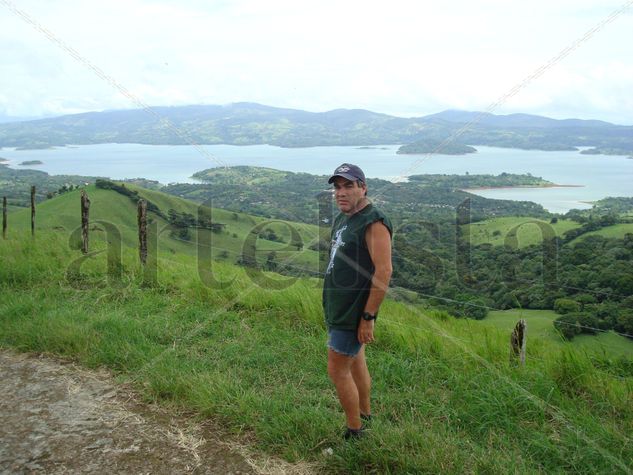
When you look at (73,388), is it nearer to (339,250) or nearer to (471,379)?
→ (339,250)

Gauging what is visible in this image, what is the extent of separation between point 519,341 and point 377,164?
5314 centimetres

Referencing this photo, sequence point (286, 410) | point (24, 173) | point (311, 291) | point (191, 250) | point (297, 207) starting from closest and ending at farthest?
Answer: point (286, 410) < point (311, 291) < point (297, 207) < point (191, 250) < point (24, 173)

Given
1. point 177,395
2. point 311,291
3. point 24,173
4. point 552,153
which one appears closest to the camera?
point 177,395

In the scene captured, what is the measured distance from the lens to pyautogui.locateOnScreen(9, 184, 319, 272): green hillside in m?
17.2

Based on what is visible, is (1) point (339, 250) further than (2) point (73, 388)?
No

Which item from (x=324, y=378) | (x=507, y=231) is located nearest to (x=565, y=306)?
(x=324, y=378)

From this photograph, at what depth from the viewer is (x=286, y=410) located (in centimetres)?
368

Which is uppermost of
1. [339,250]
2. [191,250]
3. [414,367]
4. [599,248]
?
[339,250]

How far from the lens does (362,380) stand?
3389 millimetres

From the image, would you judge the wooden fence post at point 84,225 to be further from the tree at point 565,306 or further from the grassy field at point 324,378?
the tree at point 565,306

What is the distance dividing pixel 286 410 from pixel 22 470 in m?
1.71

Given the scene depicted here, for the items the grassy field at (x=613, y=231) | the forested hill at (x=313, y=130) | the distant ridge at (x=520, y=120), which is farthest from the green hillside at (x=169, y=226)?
the distant ridge at (x=520, y=120)

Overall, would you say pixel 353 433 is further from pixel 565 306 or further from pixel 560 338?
pixel 565 306

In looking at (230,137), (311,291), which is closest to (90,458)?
(311,291)
